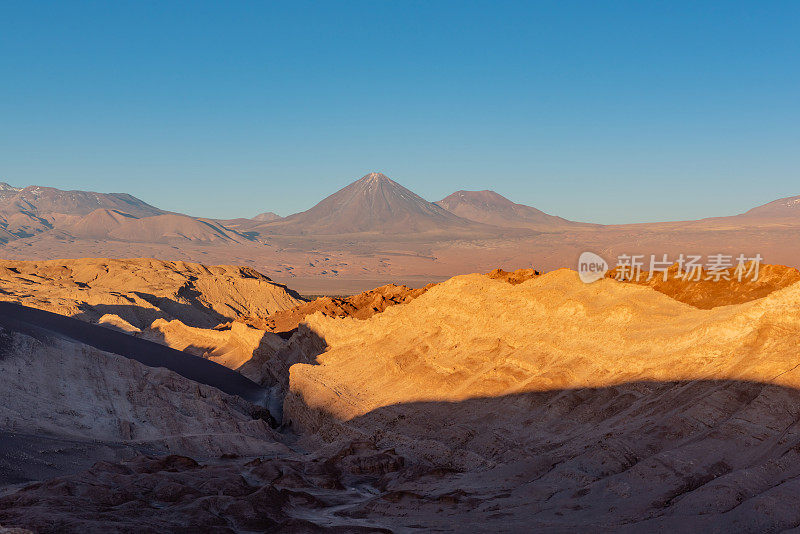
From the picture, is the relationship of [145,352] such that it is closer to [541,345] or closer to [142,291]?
[541,345]

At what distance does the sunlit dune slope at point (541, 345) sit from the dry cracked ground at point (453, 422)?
3.0 inches

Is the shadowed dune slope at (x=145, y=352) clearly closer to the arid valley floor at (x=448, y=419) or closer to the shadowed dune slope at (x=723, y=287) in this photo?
the arid valley floor at (x=448, y=419)

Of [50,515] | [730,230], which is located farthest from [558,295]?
[730,230]

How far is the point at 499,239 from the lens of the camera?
630 feet

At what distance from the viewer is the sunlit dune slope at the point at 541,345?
16.1m

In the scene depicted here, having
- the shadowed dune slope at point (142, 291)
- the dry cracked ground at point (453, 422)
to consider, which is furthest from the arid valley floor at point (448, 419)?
the shadowed dune slope at point (142, 291)

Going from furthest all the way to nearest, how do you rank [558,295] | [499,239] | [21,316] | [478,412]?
[499,239]
[21,316]
[558,295]
[478,412]

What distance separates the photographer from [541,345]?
72.3 feet

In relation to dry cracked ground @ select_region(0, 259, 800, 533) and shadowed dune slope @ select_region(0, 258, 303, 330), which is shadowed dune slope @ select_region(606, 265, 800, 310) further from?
shadowed dune slope @ select_region(0, 258, 303, 330)

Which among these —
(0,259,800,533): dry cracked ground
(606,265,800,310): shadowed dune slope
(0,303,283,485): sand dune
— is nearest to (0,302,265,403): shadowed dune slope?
(0,259,800,533): dry cracked ground

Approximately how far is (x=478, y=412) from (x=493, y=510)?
23.0 feet

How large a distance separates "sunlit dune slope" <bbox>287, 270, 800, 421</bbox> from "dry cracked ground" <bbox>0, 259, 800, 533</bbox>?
7 cm

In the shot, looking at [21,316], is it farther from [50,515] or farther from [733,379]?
[733,379]

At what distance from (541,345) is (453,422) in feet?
12.8
